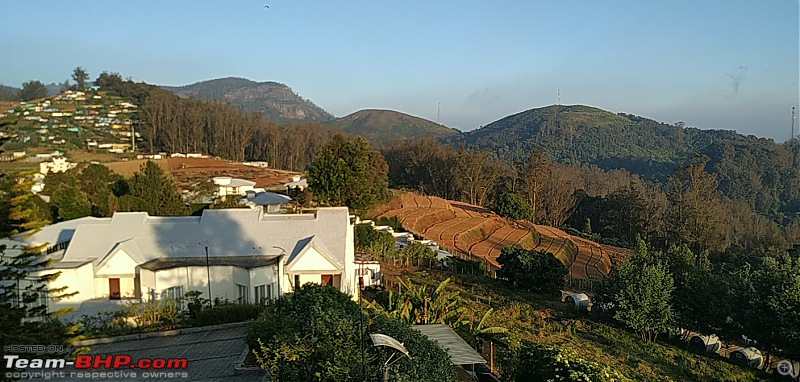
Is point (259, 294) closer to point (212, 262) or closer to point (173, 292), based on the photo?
point (212, 262)

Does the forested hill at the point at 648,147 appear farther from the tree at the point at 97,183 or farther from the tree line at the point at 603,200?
the tree at the point at 97,183

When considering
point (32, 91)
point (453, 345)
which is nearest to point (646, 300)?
point (453, 345)

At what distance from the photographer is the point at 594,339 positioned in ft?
46.6

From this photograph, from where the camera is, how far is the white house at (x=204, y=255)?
1317cm

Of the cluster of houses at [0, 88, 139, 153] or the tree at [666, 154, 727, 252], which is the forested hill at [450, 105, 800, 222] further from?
the cluster of houses at [0, 88, 139, 153]

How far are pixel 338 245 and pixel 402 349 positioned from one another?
9.68 m

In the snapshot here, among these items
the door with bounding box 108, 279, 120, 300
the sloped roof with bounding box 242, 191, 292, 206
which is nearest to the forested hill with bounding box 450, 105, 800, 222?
the sloped roof with bounding box 242, 191, 292, 206

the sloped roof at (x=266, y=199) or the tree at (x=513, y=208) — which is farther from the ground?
the sloped roof at (x=266, y=199)

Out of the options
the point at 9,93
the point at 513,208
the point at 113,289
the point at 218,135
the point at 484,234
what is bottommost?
the point at 484,234

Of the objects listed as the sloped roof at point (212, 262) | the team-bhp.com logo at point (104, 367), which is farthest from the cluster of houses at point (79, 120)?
the team-bhp.com logo at point (104, 367)

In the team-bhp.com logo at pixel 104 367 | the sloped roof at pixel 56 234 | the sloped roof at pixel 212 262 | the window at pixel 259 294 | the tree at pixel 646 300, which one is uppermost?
the sloped roof at pixel 56 234

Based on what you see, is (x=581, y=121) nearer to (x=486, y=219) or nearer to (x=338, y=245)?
(x=486, y=219)

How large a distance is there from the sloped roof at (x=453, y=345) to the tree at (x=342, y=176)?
14029 mm

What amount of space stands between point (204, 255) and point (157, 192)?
14125 mm
